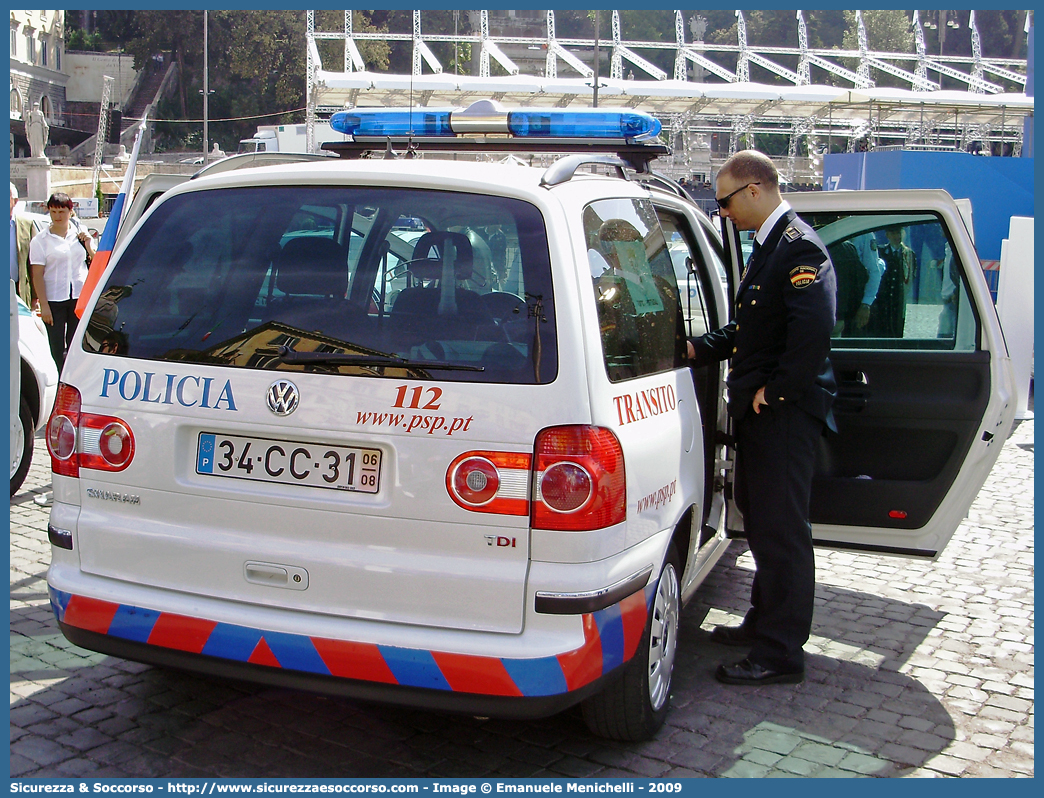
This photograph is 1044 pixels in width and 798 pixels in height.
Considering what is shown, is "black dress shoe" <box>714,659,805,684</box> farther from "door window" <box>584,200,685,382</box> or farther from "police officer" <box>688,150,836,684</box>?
"door window" <box>584,200,685,382</box>

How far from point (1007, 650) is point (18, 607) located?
4.18 meters

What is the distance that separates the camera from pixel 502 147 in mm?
4055

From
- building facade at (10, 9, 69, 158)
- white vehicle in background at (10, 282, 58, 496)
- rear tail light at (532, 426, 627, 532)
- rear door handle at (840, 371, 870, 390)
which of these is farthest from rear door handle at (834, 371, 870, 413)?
building facade at (10, 9, 69, 158)

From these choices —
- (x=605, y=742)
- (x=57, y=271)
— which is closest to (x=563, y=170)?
(x=605, y=742)

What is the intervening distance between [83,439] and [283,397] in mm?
698

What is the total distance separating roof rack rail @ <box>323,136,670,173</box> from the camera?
400 cm

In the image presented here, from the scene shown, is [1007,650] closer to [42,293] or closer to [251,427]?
[251,427]

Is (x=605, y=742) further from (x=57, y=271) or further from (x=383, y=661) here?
(x=57, y=271)

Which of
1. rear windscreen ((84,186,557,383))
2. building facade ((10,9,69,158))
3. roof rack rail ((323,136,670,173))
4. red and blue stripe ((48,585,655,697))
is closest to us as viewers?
red and blue stripe ((48,585,655,697))

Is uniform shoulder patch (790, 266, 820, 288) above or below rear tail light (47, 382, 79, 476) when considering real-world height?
above

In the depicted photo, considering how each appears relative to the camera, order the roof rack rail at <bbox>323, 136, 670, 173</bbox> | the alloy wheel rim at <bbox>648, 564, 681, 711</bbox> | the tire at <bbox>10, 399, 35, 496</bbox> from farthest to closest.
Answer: the tire at <bbox>10, 399, 35, 496</bbox> → the roof rack rail at <bbox>323, 136, 670, 173</bbox> → the alloy wheel rim at <bbox>648, 564, 681, 711</bbox>

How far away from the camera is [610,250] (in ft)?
9.97

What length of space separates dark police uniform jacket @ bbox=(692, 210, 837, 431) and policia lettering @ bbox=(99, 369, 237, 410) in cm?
169

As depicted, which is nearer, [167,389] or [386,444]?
[386,444]
